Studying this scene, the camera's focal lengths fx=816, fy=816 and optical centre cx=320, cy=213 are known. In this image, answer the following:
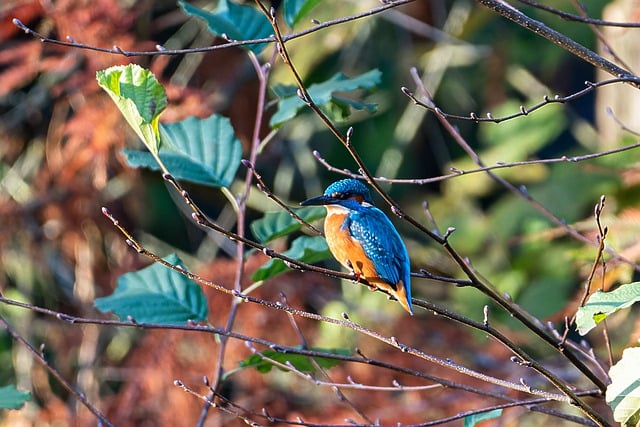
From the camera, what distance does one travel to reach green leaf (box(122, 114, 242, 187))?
6.79 feet

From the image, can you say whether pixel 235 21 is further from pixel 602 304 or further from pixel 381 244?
pixel 602 304

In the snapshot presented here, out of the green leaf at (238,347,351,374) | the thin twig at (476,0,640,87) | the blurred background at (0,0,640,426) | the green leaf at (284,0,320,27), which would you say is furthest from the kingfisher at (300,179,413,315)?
the blurred background at (0,0,640,426)

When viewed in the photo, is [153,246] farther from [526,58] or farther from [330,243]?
[330,243]

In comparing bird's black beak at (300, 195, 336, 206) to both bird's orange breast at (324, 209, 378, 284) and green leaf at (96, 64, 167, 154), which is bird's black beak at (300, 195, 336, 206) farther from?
green leaf at (96, 64, 167, 154)

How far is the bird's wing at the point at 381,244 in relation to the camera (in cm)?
203

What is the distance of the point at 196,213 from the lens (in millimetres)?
1347

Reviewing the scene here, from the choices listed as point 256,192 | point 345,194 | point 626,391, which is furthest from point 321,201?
point 256,192

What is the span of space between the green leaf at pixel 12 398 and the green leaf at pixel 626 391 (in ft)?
4.21

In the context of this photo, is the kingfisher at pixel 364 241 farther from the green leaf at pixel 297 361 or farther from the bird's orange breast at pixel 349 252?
the green leaf at pixel 297 361

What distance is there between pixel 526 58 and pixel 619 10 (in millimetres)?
936

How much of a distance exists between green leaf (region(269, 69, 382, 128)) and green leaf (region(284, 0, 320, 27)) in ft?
0.61

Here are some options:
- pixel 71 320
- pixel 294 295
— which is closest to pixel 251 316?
pixel 294 295

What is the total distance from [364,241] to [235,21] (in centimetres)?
73

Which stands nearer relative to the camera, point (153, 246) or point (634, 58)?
point (634, 58)
